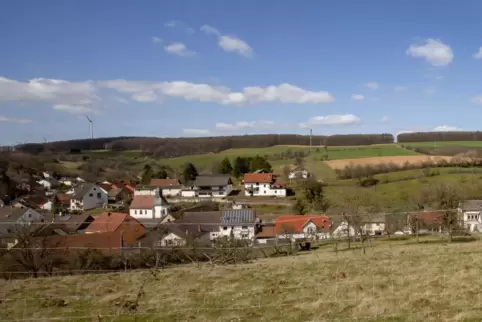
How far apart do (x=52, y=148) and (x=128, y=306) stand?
482ft

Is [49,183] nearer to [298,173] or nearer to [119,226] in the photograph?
[298,173]

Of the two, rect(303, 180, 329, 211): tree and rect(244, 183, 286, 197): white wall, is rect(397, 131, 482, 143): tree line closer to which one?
rect(244, 183, 286, 197): white wall

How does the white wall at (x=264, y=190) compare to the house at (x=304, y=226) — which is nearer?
the house at (x=304, y=226)

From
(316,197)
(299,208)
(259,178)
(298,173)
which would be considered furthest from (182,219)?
(298,173)

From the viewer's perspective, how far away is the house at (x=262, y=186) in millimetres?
68125

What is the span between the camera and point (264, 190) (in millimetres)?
69125

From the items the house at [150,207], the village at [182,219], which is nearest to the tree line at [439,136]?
the village at [182,219]

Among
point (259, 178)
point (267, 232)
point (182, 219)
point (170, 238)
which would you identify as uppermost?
point (259, 178)

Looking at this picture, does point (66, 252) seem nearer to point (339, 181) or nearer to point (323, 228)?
point (323, 228)

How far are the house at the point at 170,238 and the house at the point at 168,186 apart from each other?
34.2 meters

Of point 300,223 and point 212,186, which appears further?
point 212,186

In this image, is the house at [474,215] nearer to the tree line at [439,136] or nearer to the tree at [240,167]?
the tree at [240,167]

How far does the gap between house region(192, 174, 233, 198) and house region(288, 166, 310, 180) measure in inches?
453

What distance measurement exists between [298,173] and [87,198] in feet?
118
